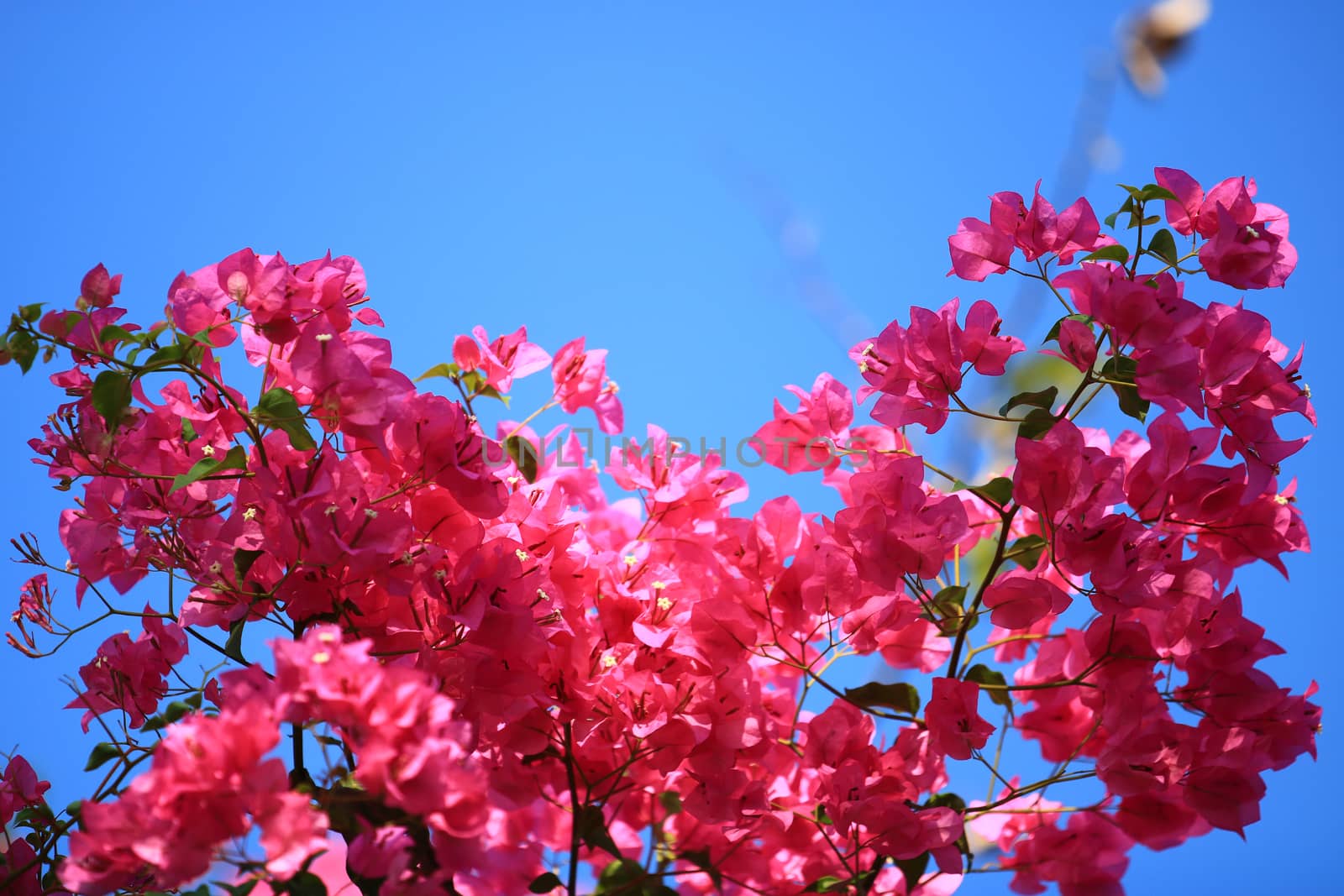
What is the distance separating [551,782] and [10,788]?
432 mm

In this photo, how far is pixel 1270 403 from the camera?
91 cm

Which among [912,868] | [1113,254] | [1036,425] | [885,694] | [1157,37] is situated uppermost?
[1157,37]

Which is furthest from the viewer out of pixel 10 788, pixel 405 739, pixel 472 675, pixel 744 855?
pixel 744 855

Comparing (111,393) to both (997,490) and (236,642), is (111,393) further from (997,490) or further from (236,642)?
(997,490)

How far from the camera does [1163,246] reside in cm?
91

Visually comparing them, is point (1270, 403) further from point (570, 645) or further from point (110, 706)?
point (110, 706)

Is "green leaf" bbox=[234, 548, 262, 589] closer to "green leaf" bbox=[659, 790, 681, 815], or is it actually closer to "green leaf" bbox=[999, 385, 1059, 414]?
"green leaf" bbox=[659, 790, 681, 815]

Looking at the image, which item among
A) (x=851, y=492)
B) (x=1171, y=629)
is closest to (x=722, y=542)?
(x=851, y=492)

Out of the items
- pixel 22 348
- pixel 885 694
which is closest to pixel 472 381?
pixel 22 348

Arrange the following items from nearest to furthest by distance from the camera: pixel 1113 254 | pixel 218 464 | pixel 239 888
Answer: pixel 239 888
pixel 218 464
pixel 1113 254

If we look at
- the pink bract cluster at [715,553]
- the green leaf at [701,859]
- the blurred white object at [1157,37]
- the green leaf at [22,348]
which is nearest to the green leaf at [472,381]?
the pink bract cluster at [715,553]

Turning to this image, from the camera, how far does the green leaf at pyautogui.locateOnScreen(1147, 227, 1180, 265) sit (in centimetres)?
91

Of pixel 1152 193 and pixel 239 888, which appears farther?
pixel 1152 193

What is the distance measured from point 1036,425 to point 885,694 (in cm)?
26
